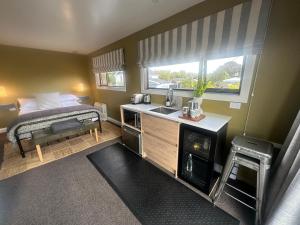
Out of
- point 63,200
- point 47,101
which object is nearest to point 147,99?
point 63,200

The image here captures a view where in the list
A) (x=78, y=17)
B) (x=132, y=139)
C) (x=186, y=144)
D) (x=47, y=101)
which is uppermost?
(x=78, y=17)

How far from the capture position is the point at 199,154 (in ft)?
5.09

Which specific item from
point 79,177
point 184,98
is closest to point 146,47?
point 184,98

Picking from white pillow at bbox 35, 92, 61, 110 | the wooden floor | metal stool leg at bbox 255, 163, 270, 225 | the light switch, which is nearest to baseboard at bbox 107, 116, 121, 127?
the wooden floor

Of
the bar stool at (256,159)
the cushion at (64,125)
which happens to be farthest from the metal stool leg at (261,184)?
the cushion at (64,125)

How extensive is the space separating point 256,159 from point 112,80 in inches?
148

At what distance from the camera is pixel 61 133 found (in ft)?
8.18

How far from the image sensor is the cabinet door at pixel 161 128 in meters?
1.68

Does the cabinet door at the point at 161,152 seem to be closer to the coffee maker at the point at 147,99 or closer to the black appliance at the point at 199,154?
the black appliance at the point at 199,154

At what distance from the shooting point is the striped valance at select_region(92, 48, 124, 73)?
10.4 ft

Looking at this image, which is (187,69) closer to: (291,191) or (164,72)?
(164,72)

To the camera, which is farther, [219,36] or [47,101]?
[47,101]

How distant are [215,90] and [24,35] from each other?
12.5 ft

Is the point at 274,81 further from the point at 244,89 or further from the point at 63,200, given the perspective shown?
the point at 63,200
